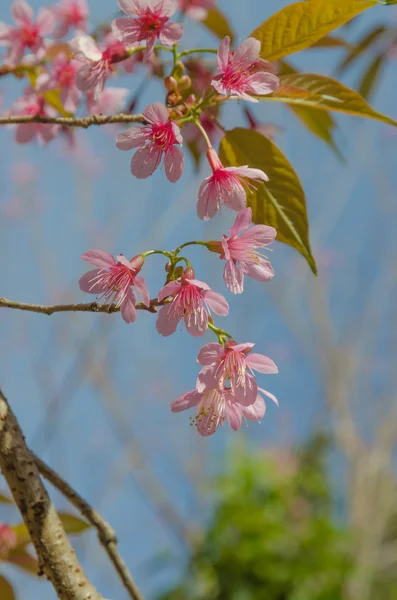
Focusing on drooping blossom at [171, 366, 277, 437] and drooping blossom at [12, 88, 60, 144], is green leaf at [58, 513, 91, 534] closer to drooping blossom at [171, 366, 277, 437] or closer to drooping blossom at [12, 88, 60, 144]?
drooping blossom at [171, 366, 277, 437]

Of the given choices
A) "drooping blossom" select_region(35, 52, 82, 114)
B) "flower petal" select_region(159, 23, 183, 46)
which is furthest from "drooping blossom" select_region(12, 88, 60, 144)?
"flower petal" select_region(159, 23, 183, 46)

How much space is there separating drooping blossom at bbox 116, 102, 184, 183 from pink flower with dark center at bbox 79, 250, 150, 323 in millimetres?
75

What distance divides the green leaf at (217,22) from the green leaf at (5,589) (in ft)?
2.59

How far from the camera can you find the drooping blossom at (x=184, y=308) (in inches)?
19.4

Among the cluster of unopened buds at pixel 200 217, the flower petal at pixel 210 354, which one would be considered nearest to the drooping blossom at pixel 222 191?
the cluster of unopened buds at pixel 200 217

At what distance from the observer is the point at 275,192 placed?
1.88ft

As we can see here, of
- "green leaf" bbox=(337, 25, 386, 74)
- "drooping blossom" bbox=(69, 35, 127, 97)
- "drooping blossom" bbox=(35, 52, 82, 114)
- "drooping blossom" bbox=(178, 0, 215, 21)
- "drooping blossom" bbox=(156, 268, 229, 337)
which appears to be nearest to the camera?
"drooping blossom" bbox=(156, 268, 229, 337)

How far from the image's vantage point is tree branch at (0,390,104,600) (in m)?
0.53

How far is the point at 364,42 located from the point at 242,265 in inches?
27.0

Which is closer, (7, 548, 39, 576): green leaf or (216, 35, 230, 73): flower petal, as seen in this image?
(216, 35, 230, 73): flower petal

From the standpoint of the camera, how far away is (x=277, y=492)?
3.14m

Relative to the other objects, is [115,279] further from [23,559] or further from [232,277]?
[23,559]

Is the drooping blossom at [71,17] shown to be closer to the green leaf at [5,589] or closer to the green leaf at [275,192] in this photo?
the green leaf at [275,192]

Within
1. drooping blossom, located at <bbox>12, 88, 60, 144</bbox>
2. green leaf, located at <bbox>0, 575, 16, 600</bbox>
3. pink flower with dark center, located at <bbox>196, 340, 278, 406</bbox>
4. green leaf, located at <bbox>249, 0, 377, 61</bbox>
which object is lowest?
green leaf, located at <bbox>0, 575, 16, 600</bbox>
